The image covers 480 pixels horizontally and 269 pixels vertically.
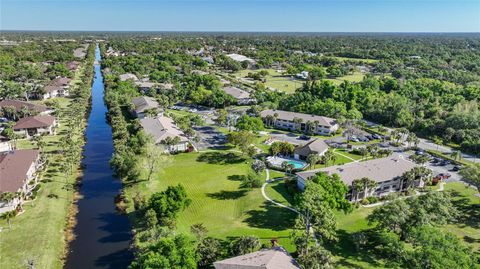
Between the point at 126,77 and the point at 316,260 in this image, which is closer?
the point at 316,260

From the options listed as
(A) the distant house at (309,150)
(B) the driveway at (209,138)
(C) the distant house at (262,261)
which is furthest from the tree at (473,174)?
(B) the driveway at (209,138)

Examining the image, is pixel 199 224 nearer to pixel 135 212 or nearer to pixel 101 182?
pixel 135 212

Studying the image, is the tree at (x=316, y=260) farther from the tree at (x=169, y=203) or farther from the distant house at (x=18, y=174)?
the distant house at (x=18, y=174)

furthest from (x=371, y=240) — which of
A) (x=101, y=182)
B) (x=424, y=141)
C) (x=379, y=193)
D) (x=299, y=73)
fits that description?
(x=299, y=73)

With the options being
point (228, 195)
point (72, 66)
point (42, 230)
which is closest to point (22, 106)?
point (42, 230)

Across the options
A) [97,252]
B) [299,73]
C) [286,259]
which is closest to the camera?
→ [286,259]

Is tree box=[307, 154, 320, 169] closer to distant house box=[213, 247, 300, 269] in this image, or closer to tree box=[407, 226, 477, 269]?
tree box=[407, 226, 477, 269]

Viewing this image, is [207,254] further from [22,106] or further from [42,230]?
[22,106]
